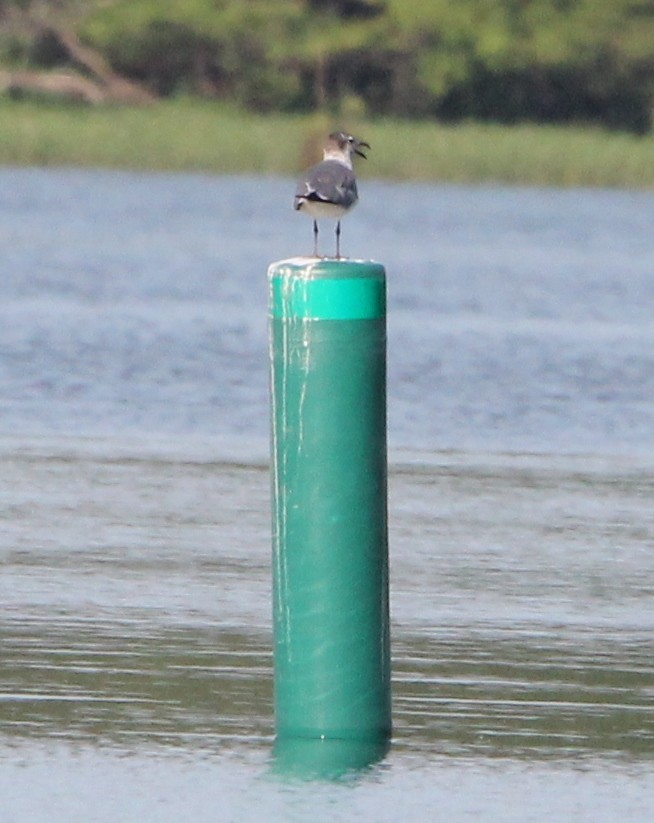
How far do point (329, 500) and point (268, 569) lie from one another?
2.50 metres

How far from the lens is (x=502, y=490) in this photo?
1072 cm

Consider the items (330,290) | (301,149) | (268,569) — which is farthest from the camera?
Result: (301,149)

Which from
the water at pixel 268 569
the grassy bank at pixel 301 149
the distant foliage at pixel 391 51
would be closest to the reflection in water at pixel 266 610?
the water at pixel 268 569

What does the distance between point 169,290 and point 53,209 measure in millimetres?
10577

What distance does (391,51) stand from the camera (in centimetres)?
5519

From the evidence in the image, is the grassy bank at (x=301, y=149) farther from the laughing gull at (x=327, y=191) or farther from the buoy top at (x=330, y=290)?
the buoy top at (x=330, y=290)

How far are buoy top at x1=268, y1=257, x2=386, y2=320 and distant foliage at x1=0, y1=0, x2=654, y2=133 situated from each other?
4782 centimetres

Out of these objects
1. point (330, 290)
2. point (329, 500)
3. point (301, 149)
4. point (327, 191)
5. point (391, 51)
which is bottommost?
point (329, 500)

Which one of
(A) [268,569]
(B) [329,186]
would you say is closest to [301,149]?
(A) [268,569]

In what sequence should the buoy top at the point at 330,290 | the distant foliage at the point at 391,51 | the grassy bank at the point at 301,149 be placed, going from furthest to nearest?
the distant foliage at the point at 391,51
the grassy bank at the point at 301,149
the buoy top at the point at 330,290

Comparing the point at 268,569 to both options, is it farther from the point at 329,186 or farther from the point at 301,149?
the point at 301,149

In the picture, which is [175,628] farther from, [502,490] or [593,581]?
[502,490]

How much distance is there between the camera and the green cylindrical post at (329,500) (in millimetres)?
6105

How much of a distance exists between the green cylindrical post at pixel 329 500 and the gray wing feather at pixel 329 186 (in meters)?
0.99
